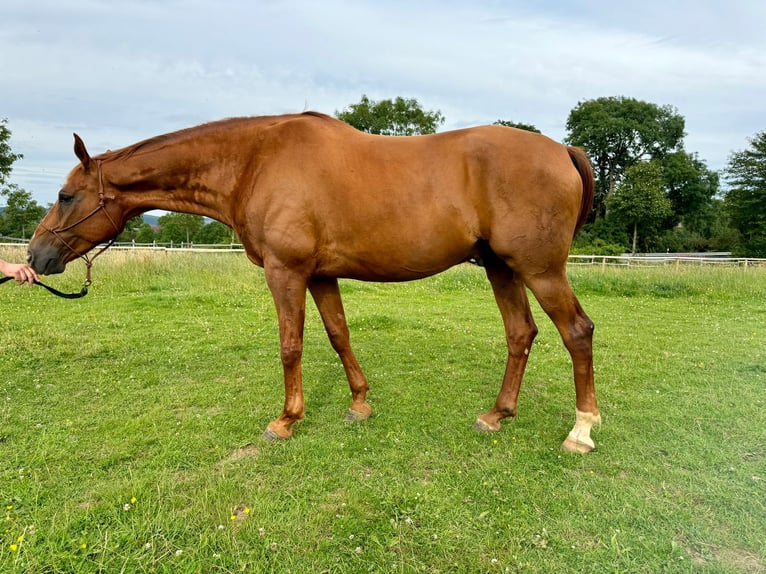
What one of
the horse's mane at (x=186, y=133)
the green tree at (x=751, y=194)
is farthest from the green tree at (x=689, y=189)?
the horse's mane at (x=186, y=133)

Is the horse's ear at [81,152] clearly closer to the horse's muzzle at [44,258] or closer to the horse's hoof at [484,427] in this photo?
the horse's muzzle at [44,258]

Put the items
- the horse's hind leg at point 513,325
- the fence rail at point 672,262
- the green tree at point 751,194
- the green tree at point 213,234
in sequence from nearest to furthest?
the horse's hind leg at point 513,325 → the fence rail at point 672,262 → the green tree at point 751,194 → the green tree at point 213,234

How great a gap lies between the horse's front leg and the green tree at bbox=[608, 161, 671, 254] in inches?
1664

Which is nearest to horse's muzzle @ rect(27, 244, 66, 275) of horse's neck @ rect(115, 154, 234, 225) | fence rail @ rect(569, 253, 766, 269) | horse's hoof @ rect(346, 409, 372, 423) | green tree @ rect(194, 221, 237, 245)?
horse's neck @ rect(115, 154, 234, 225)

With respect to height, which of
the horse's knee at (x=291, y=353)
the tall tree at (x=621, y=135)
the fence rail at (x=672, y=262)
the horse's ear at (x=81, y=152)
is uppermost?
the tall tree at (x=621, y=135)

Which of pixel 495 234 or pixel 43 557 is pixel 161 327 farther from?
pixel 495 234

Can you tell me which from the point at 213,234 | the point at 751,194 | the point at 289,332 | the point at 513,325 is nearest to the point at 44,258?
the point at 289,332

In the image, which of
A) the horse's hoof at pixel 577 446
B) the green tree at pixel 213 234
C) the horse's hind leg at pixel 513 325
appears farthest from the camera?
the green tree at pixel 213 234

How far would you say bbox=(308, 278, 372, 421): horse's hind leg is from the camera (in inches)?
159

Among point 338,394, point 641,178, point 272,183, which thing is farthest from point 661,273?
point 641,178

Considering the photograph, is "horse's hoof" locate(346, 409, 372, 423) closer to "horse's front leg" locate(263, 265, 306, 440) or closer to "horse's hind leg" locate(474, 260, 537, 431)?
"horse's front leg" locate(263, 265, 306, 440)

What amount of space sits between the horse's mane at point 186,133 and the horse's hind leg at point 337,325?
143 centimetres

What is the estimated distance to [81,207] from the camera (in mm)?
3676

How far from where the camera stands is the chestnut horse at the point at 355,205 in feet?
10.8
